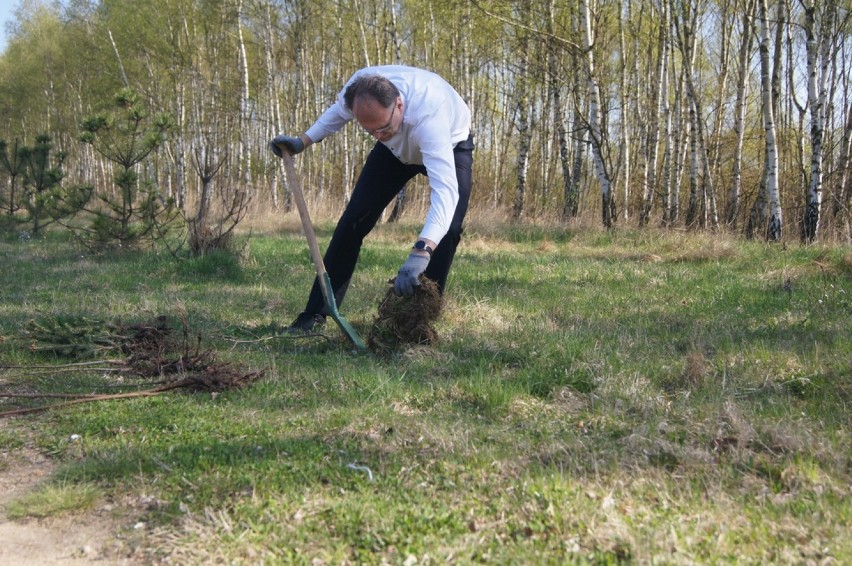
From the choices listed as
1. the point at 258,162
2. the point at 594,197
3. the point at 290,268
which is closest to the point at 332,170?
the point at 258,162

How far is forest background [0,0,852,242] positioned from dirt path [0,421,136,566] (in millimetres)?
5342

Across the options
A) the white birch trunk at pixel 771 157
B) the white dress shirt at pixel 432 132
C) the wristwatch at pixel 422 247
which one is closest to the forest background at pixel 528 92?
the white birch trunk at pixel 771 157

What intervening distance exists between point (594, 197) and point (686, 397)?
46.1 feet

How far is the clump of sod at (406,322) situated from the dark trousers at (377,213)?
13.8 inches

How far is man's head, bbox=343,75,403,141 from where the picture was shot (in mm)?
3871

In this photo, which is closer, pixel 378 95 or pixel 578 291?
pixel 378 95

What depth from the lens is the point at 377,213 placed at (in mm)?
4734

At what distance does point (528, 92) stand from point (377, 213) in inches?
382

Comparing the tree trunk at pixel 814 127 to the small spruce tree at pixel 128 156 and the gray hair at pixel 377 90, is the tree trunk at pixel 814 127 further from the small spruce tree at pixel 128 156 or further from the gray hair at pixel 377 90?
the small spruce tree at pixel 128 156

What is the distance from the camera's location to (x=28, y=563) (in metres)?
2.08

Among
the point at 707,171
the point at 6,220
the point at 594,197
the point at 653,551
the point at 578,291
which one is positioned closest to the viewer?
the point at 653,551

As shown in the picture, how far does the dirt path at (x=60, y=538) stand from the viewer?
2096mm

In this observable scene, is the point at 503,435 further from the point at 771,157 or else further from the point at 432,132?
the point at 771,157

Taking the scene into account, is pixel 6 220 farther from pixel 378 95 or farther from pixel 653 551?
pixel 653 551
